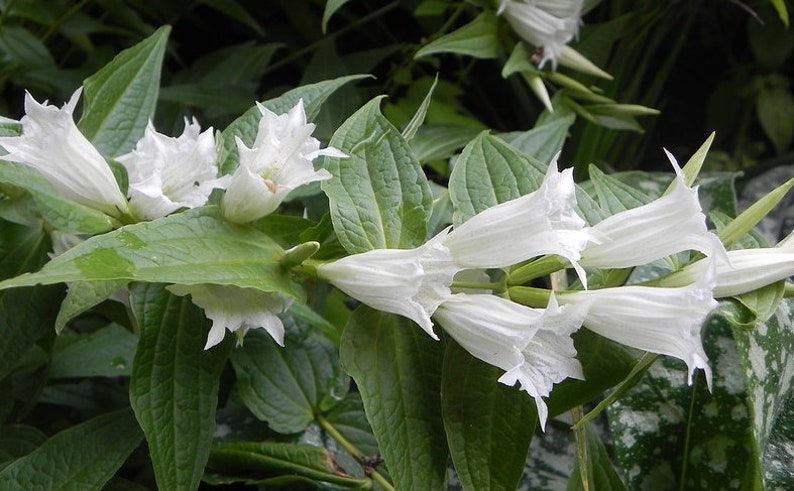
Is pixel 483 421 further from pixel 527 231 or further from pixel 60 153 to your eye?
pixel 60 153

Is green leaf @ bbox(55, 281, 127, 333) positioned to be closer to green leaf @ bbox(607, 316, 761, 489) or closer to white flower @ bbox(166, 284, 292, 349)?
white flower @ bbox(166, 284, 292, 349)

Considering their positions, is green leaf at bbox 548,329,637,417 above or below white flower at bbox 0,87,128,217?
below

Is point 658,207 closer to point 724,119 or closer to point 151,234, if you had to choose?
point 151,234

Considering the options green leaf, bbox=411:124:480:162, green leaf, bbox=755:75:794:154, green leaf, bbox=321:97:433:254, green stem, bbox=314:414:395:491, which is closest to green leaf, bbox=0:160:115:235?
green leaf, bbox=321:97:433:254

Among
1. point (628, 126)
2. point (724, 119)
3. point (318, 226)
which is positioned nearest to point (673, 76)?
point (724, 119)

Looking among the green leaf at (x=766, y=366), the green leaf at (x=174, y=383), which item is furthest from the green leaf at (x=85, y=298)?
the green leaf at (x=766, y=366)
